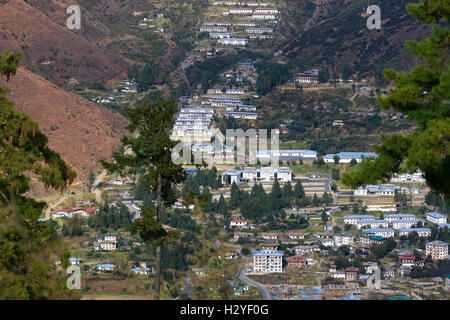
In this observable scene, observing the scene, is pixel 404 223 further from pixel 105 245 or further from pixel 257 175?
pixel 105 245

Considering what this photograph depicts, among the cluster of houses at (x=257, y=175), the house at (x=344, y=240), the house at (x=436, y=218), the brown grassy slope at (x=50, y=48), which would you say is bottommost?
the house at (x=344, y=240)

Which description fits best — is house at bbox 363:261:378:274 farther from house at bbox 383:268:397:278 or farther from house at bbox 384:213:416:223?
house at bbox 384:213:416:223

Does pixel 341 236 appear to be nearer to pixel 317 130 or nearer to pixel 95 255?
pixel 95 255

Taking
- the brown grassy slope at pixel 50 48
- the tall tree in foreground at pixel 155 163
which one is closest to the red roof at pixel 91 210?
the tall tree in foreground at pixel 155 163

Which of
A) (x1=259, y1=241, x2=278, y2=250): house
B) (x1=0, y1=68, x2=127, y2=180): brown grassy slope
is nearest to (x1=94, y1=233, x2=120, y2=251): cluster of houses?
(x1=259, y1=241, x2=278, y2=250): house

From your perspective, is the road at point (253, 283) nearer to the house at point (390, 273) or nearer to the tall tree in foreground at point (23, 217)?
the house at point (390, 273)

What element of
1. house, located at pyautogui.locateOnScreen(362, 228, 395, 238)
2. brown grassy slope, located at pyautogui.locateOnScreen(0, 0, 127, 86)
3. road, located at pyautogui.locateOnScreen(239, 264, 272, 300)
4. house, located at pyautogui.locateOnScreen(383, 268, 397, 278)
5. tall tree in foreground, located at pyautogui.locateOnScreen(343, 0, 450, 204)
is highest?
brown grassy slope, located at pyautogui.locateOnScreen(0, 0, 127, 86)
